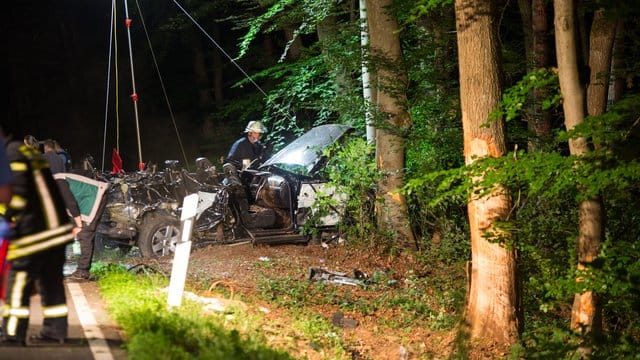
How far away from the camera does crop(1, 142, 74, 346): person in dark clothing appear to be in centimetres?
544

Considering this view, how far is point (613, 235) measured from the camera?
10.6 metres

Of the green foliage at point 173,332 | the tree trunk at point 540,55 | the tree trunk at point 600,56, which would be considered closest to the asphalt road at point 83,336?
the green foliage at point 173,332

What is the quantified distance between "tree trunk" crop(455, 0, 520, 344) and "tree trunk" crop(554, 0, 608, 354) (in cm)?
75

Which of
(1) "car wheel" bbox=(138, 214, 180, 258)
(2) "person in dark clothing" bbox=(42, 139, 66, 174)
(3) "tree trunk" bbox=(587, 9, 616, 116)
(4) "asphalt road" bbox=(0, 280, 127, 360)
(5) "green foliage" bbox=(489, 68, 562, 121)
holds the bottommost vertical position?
(4) "asphalt road" bbox=(0, 280, 127, 360)

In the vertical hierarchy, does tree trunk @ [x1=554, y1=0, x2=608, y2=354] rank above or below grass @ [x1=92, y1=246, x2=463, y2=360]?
above

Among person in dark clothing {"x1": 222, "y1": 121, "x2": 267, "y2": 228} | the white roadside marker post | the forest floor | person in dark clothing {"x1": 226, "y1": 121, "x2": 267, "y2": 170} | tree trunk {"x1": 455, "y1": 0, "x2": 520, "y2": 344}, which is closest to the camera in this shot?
the white roadside marker post

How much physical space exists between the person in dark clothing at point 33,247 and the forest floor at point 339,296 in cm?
240

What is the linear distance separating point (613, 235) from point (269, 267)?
5.55 m

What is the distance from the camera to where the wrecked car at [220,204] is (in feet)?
38.5

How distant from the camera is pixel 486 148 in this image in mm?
8008

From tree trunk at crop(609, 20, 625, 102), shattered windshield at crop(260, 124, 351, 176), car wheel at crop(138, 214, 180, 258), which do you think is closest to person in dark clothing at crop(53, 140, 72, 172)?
car wheel at crop(138, 214, 180, 258)

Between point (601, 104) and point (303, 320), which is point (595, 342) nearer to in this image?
point (303, 320)

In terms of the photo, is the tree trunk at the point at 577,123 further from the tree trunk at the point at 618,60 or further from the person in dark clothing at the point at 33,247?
the tree trunk at the point at 618,60

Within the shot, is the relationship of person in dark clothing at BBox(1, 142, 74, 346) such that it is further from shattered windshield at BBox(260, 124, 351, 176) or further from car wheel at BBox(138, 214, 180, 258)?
shattered windshield at BBox(260, 124, 351, 176)
